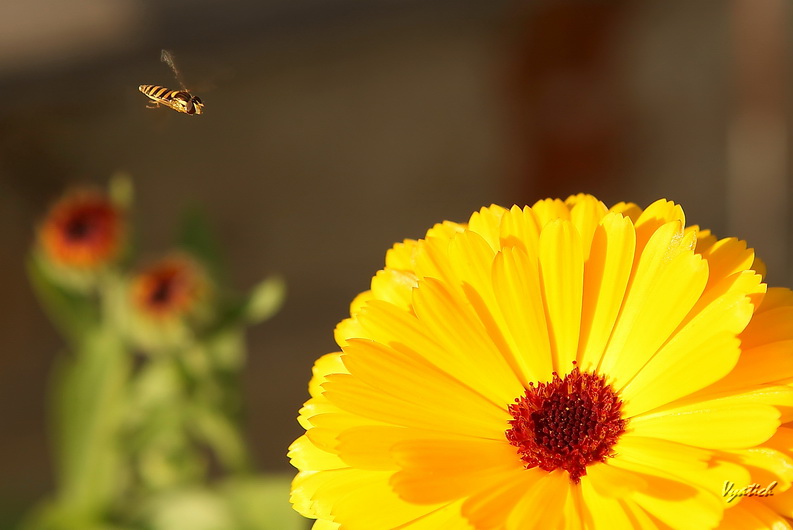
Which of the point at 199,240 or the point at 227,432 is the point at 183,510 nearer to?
the point at 227,432

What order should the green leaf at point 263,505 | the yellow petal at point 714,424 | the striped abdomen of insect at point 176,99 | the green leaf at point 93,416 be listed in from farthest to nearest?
the green leaf at point 93,416 < the green leaf at point 263,505 < the striped abdomen of insect at point 176,99 < the yellow petal at point 714,424

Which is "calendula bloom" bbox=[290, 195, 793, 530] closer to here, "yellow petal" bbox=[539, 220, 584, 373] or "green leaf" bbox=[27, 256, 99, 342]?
"yellow petal" bbox=[539, 220, 584, 373]

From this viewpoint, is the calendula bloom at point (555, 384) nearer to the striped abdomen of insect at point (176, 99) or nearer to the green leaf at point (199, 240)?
the striped abdomen of insect at point (176, 99)

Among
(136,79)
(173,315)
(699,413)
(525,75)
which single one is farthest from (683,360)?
(136,79)

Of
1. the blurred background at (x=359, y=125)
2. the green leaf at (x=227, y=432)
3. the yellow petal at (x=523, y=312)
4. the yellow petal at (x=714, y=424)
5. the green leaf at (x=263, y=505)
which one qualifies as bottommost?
the yellow petal at (x=714, y=424)

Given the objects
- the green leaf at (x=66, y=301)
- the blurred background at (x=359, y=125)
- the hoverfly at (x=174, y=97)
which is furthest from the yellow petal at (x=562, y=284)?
the blurred background at (x=359, y=125)

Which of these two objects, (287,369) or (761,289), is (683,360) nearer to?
(761,289)
